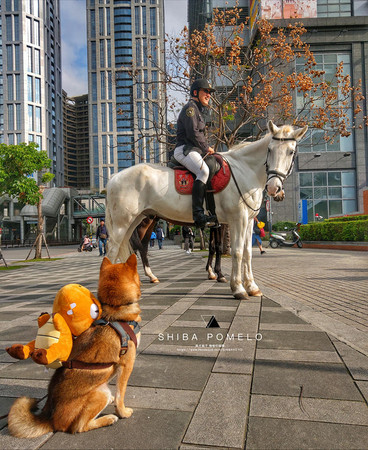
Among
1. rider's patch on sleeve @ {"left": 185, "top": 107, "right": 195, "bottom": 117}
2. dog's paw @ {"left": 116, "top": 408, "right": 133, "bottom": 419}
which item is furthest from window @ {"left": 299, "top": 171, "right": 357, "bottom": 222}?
dog's paw @ {"left": 116, "top": 408, "right": 133, "bottom": 419}

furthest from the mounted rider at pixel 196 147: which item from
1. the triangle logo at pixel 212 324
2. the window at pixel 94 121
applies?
the window at pixel 94 121

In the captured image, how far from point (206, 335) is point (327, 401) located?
1.50 m

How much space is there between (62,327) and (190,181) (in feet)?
12.6

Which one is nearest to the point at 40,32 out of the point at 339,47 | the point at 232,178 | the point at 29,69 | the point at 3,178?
the point at 29,69

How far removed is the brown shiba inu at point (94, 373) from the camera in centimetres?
175

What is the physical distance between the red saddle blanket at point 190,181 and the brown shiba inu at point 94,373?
11.3 feet

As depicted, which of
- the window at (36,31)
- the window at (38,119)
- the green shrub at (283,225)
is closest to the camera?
the green shrub at (283,225)

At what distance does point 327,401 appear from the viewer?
2.06 metres

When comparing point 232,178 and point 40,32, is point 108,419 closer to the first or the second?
point 232,178

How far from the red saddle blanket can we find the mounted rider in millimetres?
118

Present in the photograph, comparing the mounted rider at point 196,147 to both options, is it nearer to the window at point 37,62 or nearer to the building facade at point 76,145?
the window at point 37,62

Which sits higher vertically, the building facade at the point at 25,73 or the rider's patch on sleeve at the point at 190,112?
the building facade at the point at 25,73

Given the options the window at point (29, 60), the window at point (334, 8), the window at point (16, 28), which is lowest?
the window at point (334, 8)

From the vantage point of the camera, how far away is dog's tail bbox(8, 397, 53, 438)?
1.74 metres
